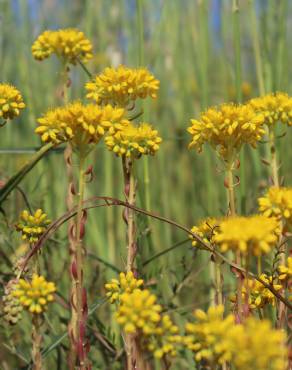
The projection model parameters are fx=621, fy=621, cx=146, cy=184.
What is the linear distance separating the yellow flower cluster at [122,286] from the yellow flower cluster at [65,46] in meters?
0.56

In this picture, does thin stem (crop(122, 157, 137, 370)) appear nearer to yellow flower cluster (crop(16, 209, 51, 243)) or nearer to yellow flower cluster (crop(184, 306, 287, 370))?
yellow flower cluster (crop(16, 209, 51, 243))

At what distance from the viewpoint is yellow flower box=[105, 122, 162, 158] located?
2.95 feet

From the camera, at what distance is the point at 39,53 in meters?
1.26

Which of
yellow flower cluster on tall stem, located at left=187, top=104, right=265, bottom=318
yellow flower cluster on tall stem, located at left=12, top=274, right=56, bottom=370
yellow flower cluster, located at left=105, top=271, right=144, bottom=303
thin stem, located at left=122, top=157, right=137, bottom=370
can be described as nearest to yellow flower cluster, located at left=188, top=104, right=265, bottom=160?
yellow flower cluster on tall stem, located at left=187, top=104, right=265, bottom=318

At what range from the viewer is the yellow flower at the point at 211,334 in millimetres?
584

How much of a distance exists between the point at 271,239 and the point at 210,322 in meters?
0.11

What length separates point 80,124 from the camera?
0.84m

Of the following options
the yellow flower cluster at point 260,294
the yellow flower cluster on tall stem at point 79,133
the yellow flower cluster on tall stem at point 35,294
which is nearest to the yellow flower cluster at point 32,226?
the yellow flower cluster on tall stem at point 79,133

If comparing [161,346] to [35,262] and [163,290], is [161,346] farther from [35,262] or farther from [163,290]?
[163,290]

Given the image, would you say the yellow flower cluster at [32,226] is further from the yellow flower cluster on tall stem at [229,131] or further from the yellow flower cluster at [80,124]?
the yellow flower cluster on tall stem at [229,131]

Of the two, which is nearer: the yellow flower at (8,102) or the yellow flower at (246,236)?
the yellow flower at (246,236)

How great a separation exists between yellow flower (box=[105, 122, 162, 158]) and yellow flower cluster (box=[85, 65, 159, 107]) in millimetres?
96

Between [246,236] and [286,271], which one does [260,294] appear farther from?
[246,236]

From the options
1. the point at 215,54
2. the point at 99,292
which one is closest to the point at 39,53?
the point at 99,292
